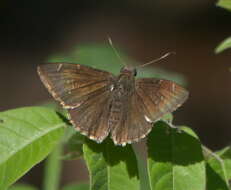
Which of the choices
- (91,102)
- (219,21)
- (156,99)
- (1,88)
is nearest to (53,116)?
(91,102)

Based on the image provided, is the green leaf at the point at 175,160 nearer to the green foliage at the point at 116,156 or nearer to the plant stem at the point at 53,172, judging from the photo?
the green foliage at the point at 116,156

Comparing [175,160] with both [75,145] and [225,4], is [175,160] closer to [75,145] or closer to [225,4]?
[75,145]

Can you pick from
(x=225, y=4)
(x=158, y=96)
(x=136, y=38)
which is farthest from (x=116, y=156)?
(x=136, y=38)

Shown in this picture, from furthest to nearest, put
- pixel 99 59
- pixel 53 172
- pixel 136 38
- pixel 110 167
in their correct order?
pixel 136 38, pixel 99 59, pixel 53 172, pixel 110 167

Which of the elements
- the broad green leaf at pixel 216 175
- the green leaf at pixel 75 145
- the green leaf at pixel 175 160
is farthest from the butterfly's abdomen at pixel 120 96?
the broad green leaf at pixel 216 175

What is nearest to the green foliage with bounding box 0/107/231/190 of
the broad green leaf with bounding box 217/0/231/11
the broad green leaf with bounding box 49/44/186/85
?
the broad green leaf with bounding box 217/0/231/11

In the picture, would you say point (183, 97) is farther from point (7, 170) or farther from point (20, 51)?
point (20, 51)

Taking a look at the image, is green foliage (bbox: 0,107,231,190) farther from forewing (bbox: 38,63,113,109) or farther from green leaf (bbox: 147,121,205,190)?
forewing (bbox: 38,63,113,109)
